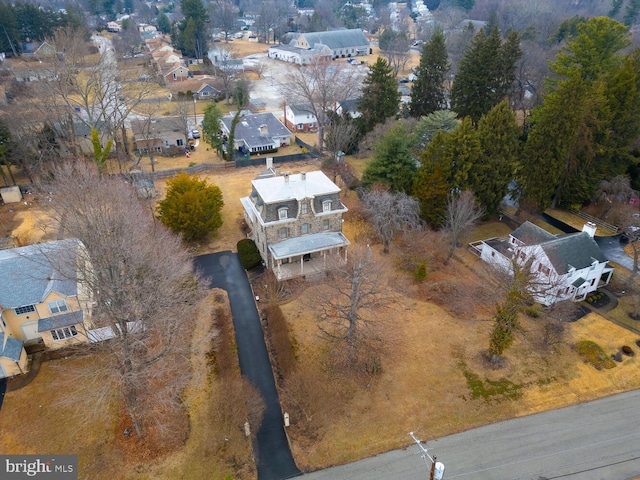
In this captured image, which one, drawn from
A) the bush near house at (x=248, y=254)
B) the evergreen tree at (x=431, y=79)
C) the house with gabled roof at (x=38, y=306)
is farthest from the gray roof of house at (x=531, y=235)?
the house with gabled roof at (x=38, y=306)

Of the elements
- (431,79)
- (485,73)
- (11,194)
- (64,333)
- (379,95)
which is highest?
(485,73)

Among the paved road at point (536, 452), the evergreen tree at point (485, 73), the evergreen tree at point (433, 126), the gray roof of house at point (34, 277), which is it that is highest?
the evergreen tree at point (485, 73)

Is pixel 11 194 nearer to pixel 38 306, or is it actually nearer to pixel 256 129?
pixel 38 306

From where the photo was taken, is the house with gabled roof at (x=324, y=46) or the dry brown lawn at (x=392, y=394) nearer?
the dry brown lawn at (x=392, y=394)

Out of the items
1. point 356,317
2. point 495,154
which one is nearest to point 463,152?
point 495,154

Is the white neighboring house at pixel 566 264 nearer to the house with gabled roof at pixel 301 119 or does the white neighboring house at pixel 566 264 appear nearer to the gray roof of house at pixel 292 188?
the gray roof of house at pixel 292 188

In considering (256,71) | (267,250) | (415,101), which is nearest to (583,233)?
(267,250)
